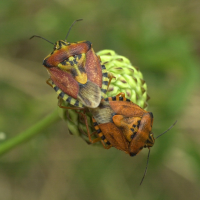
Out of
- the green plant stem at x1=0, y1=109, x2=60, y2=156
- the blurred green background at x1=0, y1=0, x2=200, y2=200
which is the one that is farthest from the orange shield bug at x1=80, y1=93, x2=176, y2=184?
the blurred green background at x1=0, y1=0, x2=200, y2=200

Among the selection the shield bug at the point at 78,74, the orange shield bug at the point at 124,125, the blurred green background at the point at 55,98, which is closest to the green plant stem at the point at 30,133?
the shield bug at the point at 78,74

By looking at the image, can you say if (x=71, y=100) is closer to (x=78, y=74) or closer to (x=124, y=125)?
(x=78, y=74)

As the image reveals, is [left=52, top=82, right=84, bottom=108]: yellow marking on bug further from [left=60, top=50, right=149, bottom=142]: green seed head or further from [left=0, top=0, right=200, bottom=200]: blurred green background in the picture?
[left=0, top=0, right=200, bottom=200]: blurred green background

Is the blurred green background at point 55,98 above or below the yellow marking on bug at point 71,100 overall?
below

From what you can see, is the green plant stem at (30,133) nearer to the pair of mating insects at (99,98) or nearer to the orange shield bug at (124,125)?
the pair of mating insects at (99,98)

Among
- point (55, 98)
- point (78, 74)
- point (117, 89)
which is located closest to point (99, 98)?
point (117, 89)

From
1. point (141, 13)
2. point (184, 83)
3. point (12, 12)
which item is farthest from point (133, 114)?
point (12, 12)
